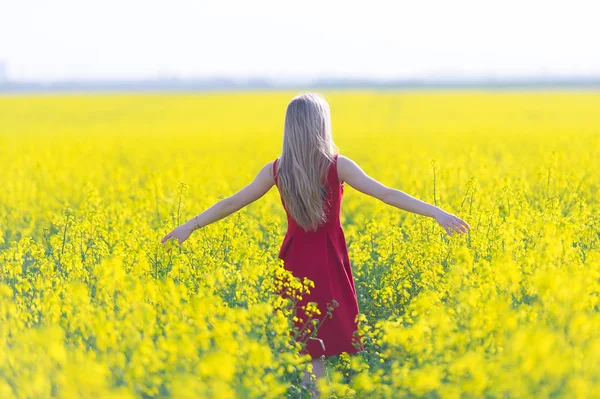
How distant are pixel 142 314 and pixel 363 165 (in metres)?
10.5

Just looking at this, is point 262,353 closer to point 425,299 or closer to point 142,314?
point 142,314

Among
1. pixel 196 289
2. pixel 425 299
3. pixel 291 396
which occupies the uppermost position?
pixel 425 299

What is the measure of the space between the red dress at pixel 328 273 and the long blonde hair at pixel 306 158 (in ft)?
0.21

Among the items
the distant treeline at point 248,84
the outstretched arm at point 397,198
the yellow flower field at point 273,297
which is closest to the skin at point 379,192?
the outstretched arm at point 397,198

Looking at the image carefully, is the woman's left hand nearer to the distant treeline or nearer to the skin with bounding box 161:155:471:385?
the skin with bounding box 161:155:471:385

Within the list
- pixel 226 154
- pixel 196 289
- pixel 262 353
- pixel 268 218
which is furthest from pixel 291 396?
pixel 226 154

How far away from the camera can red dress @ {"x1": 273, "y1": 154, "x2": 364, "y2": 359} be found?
4418mm

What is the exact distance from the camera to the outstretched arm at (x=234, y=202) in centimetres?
453

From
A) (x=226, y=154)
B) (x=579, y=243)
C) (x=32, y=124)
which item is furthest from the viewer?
(x=32, y=124)

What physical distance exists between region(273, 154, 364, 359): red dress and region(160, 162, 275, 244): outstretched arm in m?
0.07

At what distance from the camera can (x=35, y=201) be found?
9.42 metres

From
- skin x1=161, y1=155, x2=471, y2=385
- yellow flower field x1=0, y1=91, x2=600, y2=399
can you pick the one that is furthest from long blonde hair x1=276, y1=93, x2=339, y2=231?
yellow flower field x1=0, y1=91, x2=600, y2=399

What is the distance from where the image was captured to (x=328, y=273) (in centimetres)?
443

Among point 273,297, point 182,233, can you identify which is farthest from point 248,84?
point 273,297
